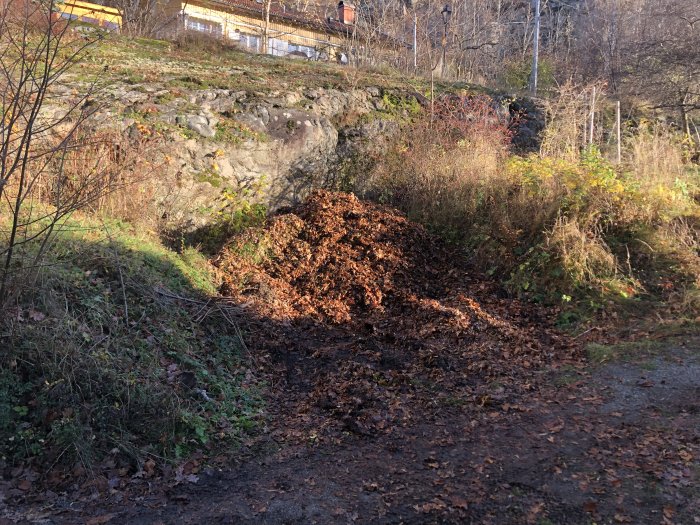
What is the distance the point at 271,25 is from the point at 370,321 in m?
22.9

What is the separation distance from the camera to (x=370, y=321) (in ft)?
22.7

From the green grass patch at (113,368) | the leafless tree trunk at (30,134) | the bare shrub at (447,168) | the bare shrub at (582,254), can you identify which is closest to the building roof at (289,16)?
the bare shrub at (447,168)

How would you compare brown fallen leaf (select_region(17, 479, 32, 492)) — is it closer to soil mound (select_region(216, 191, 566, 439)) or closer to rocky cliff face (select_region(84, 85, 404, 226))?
soil mound (select_region(216, 191, 566, 439))

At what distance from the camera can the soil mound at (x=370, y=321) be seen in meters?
4.99

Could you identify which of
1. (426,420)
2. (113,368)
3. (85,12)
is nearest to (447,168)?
(426,420)

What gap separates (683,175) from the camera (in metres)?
8.78

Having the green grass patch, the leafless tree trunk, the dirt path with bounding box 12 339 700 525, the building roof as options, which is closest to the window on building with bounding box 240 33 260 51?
the building roof

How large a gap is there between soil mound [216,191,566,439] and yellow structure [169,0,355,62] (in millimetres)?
15826

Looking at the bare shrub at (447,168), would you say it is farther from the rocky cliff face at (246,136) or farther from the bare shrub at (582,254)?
the bare shrub at (582,254)

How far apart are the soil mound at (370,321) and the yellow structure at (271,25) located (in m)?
15.8

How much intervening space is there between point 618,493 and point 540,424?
1.04 metres

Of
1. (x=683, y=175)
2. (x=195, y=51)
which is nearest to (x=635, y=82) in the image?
(x=683, y=175)

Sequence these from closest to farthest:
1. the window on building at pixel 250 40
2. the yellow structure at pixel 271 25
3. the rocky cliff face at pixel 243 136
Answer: the rocky cliff face at pixel 243 136 < the yellow structure at pixel 271 25 < the window on building at pixel 250 40

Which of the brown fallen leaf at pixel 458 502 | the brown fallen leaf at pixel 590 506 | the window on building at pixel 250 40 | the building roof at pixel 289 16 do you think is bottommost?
the brown fallen leaf at pixel 458 502
